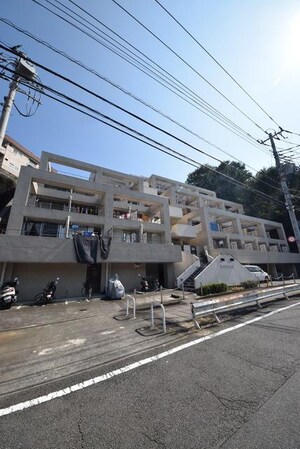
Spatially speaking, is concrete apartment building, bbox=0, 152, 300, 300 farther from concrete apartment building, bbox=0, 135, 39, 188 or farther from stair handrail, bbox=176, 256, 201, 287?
concrete apartment building, bbox=0, 135, 39, 188

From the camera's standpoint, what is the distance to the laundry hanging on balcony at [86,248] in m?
14.9

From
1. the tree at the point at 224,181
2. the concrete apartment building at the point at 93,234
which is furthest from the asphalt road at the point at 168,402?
the tree at the point at 224,181

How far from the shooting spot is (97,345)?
5.12 m

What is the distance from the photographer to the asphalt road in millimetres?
2195

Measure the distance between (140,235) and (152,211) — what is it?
5060 mm

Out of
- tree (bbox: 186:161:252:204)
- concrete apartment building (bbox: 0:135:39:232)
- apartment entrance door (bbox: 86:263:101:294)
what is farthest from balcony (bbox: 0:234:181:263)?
tree (bbox: 186:161:252:204)

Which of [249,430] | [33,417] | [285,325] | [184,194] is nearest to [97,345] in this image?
[33,417]

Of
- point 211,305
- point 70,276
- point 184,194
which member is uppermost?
point 184,194

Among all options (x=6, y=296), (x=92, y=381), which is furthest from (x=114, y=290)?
(x=92, y=381)

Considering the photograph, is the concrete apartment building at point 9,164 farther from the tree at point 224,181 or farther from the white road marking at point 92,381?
the tree at point 224,181

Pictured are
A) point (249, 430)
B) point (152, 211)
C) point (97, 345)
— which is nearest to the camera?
point (249, 430)

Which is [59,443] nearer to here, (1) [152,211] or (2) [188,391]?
(2) [188,391]

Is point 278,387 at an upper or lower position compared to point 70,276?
lower

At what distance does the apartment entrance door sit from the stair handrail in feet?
23.6
